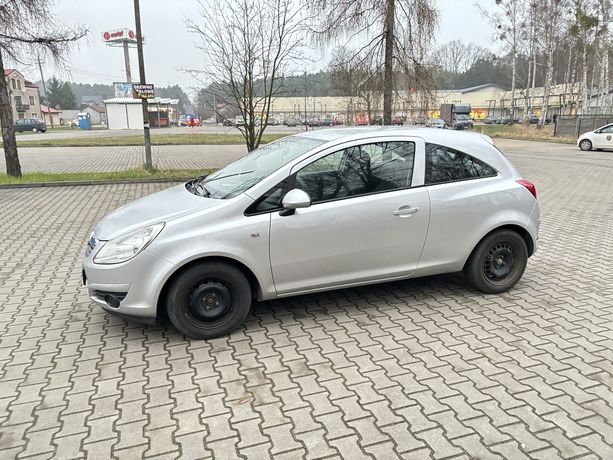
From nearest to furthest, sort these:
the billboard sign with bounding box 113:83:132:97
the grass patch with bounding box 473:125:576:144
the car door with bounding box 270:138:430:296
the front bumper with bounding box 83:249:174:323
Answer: the front bumper with bounding box 83:249:174:323
the car door with bounding box 270:138:430:296
the grass patch with bounding box 473:125:576:144
the billboard sign with bounding box 113:83:132:97

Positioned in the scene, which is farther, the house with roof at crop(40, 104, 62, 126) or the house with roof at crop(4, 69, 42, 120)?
the house with roof at crop(40, 104, 62, 126)

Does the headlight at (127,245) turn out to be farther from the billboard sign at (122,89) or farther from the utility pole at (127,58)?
the billboard sign at (122,89)

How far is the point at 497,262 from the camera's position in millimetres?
4539

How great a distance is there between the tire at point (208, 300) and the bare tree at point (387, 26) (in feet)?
34.9

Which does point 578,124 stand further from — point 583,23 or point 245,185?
point 245,185

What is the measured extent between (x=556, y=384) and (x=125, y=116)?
224ft

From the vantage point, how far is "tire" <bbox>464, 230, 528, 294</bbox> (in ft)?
14.5

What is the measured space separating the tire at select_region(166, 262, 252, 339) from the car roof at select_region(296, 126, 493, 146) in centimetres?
149

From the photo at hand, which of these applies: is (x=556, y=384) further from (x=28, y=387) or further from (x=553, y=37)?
(x=553, y=37)

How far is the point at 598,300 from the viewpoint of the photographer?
447 centimetres

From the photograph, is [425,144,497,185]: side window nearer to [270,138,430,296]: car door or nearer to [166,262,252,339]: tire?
[270,138,430,296]: car door

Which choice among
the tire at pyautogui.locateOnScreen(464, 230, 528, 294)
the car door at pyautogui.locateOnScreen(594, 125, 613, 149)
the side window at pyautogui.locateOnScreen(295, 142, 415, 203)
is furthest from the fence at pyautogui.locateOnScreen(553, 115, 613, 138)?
the side window at pyautogui.locateOnScreen(295, 142, 415, 203)

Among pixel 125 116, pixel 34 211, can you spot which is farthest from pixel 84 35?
pixel 125 116

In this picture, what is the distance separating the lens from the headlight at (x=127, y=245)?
3.44m
